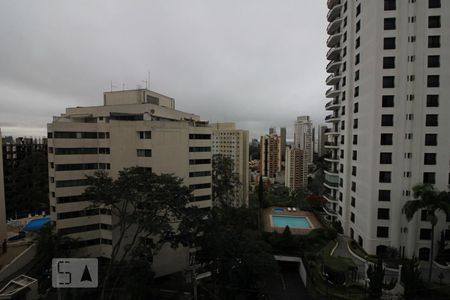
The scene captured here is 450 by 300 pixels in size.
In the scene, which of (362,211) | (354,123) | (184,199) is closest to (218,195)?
(184,199)

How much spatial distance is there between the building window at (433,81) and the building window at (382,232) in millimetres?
14805

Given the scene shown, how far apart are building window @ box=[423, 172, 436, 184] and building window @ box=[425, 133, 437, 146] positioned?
2.95 m

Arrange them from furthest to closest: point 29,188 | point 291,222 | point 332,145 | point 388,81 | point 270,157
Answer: point 270,157 < point 29,188 < point 291,222 < point 332,145 < point 388,81

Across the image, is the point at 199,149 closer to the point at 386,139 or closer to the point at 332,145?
the point at 332,145

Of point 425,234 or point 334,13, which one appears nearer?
point 425,234

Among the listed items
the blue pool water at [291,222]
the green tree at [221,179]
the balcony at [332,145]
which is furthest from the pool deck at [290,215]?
the balcony at [332,145]

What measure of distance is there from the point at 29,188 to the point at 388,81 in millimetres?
57802

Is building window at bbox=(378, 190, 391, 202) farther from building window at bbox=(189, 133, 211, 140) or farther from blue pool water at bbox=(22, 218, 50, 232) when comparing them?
blue pool water at bbox=(22, 218, 50, 232)

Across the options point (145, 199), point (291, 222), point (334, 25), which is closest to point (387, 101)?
point (334, 25)

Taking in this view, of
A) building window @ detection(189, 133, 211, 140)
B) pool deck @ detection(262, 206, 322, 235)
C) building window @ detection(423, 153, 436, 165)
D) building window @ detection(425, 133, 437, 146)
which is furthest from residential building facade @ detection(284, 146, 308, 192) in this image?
building window @ detection(189, 133, 211, 140)

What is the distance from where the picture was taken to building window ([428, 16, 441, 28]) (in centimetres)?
2053

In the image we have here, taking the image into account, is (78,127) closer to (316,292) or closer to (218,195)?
(218,195)

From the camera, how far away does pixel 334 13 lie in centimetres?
2989

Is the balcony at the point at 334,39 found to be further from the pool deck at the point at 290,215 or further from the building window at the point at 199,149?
the pool deck at the point at 290,215
